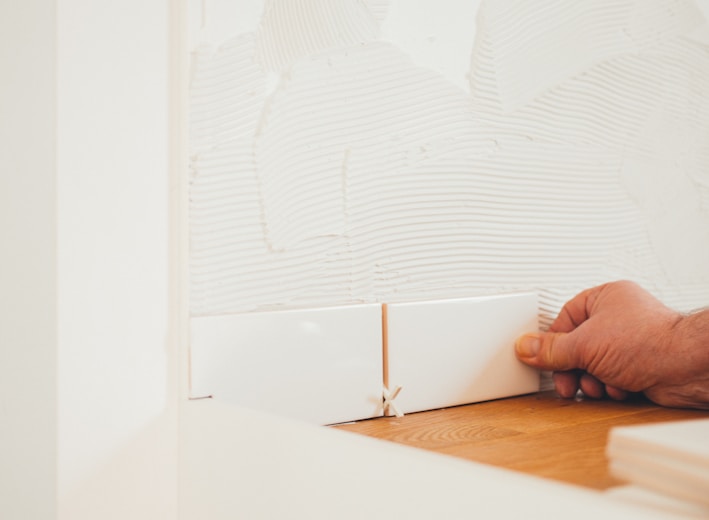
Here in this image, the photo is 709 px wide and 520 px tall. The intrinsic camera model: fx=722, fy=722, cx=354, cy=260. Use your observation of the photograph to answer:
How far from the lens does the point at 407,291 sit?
679mm

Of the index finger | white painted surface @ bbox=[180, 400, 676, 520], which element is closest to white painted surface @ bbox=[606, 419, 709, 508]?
white painted surface @ bbox=[180, 400, 676, 520]

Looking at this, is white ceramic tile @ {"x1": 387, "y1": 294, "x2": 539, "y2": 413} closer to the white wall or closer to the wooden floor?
the wooden floor

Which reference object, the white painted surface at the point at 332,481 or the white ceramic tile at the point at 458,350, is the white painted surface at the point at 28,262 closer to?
the white painted surface at the point at 332,481

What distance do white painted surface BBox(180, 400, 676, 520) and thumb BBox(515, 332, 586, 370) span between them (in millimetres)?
348

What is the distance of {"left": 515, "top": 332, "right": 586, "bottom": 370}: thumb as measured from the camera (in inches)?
28.1

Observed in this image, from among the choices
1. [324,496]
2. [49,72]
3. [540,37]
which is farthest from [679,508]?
[540,37]

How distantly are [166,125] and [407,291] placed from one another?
0.87ft

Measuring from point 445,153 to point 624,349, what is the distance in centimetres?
25

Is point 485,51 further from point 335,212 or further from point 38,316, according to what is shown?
point 38,316

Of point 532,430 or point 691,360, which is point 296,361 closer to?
point 532,430

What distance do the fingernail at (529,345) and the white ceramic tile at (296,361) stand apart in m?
0.18

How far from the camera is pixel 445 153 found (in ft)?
2.34

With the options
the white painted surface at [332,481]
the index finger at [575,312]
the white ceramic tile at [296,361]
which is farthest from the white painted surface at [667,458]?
the index finger at [575,312]

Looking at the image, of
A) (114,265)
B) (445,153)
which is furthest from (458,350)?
(114,265)
